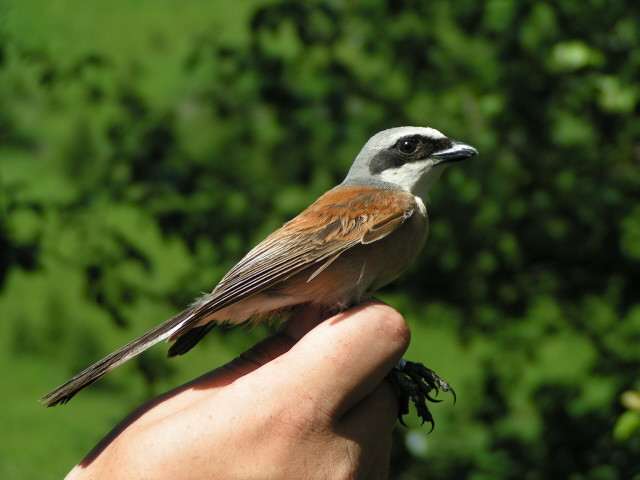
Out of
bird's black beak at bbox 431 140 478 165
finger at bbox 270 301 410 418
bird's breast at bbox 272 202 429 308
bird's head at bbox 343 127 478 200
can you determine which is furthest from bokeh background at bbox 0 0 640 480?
finger at bbox 270 301 410 418

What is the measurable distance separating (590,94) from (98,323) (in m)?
4.45

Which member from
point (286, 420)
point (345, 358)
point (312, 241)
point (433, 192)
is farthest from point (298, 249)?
point (433, 192)

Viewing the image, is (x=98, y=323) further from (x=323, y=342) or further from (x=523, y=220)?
(x=323, y=342)

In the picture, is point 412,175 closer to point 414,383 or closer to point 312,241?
point 312,241

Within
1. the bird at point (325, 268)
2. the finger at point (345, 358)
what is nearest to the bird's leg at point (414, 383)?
the bird at point (325, 268)

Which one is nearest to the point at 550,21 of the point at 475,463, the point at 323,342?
the point at 475,463

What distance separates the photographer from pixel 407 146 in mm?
3529

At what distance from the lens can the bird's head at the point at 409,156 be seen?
11.5 feet

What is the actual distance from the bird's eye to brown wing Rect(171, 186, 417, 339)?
35 cm

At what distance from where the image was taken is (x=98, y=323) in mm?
6887

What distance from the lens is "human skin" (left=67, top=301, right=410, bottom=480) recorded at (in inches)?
83.1

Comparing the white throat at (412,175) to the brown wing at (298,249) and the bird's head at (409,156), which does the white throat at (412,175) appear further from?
the brown wing at (298,249)

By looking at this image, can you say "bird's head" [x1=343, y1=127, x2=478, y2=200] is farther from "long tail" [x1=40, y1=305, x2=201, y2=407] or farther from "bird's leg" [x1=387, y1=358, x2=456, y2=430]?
"long tail" [x1=40, y1=305, x2=201, y2=407]

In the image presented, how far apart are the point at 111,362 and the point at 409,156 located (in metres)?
1.61
